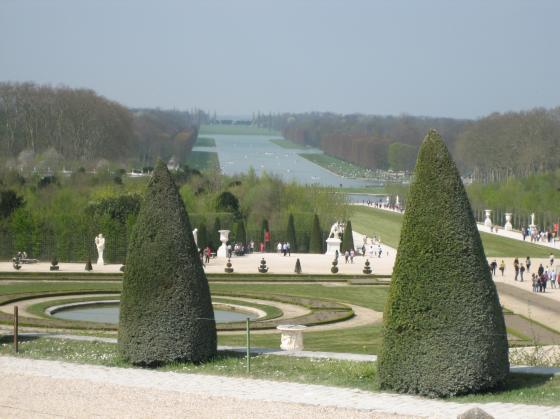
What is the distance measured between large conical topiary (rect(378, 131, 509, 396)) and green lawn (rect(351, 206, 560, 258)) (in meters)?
48.2

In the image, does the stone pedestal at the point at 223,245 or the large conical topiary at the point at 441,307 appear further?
the stone pedestal at the point at 223,245

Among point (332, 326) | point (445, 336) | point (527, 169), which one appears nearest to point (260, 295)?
point (332, 326)

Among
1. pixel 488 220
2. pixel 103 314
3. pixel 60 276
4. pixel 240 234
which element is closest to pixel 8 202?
pixel 240 234

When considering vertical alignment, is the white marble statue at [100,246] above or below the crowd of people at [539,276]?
above

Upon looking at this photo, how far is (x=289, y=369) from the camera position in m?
18.8

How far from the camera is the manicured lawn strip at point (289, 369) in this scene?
53.9 feet

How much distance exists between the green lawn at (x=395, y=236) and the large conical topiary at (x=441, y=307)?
48236mm

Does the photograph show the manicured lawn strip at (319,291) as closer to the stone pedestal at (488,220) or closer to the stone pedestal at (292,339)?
the stone pedestal at (292,339)

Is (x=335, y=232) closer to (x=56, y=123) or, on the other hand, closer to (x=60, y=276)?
(x=60, y=276)

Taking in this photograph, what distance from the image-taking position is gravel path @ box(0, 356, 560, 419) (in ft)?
51.7

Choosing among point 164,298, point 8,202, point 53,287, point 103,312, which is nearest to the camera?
point 164,298

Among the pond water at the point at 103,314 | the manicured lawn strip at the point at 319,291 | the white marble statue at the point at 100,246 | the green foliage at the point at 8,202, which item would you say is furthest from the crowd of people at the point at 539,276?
the green foliage at the point at 8,202

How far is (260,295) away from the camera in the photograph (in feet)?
137

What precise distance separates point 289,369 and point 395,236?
197 feet
